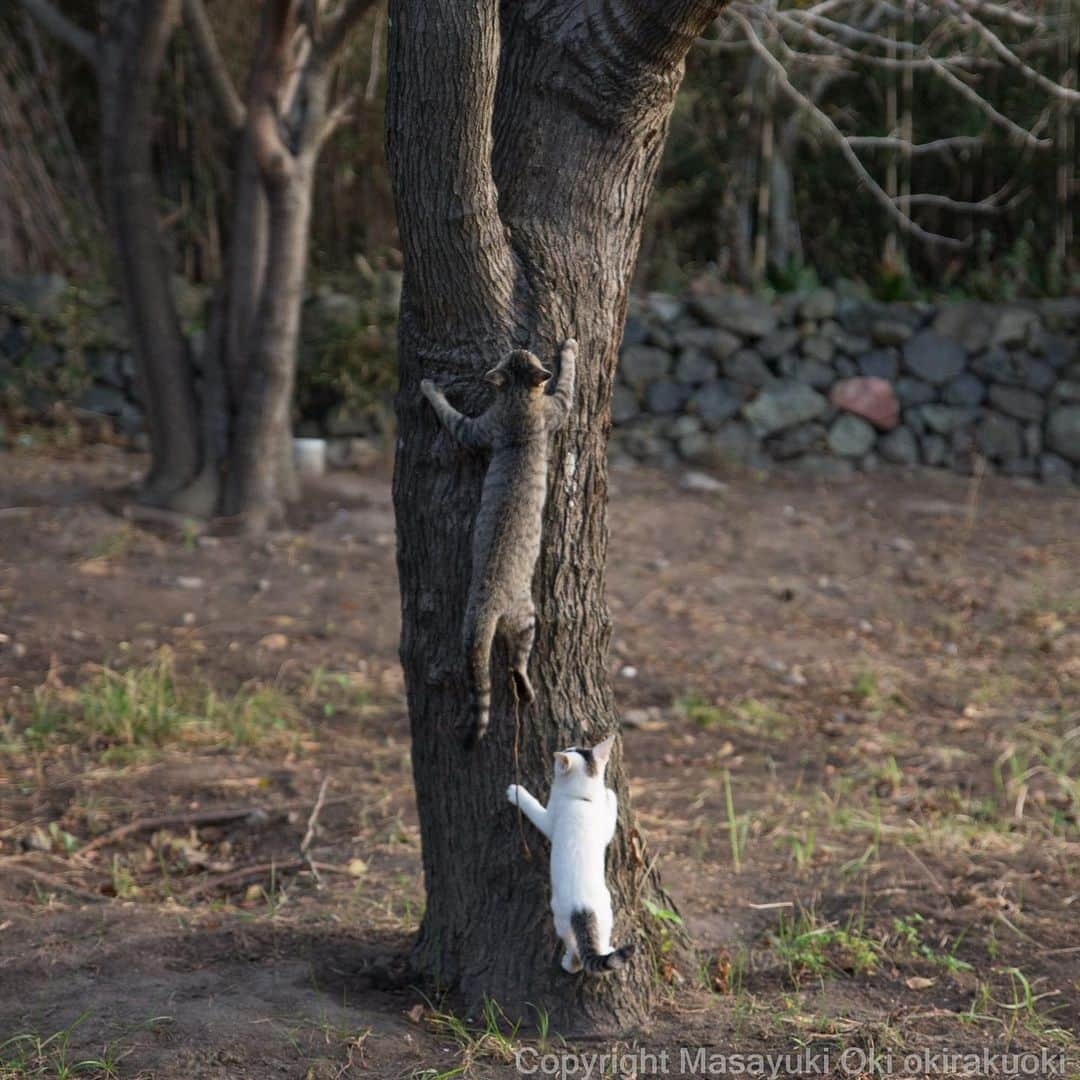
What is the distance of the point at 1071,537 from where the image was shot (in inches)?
298

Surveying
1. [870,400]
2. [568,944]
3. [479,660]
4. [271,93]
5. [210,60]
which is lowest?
[568,944]

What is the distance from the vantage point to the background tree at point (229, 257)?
6.60 metres

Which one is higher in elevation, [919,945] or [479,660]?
[479,660]

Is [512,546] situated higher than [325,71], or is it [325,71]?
[325,71]

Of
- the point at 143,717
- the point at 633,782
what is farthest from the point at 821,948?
the point at 143,717

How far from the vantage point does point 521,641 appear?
101 inches

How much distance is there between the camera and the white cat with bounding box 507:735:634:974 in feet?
8.11

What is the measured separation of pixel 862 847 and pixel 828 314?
18.8 ft

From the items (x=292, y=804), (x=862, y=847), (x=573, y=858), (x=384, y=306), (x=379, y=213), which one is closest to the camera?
(x=573, y=858)

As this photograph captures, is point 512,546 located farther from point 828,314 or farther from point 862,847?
point 828,314

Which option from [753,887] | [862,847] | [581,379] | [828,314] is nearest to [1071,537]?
[828,314]

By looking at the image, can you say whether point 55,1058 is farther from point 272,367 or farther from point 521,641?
point 272,367

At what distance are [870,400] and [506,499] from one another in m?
6.77

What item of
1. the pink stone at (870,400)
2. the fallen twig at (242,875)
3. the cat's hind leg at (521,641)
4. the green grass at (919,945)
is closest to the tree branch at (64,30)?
the fallen twig at (242,875)
